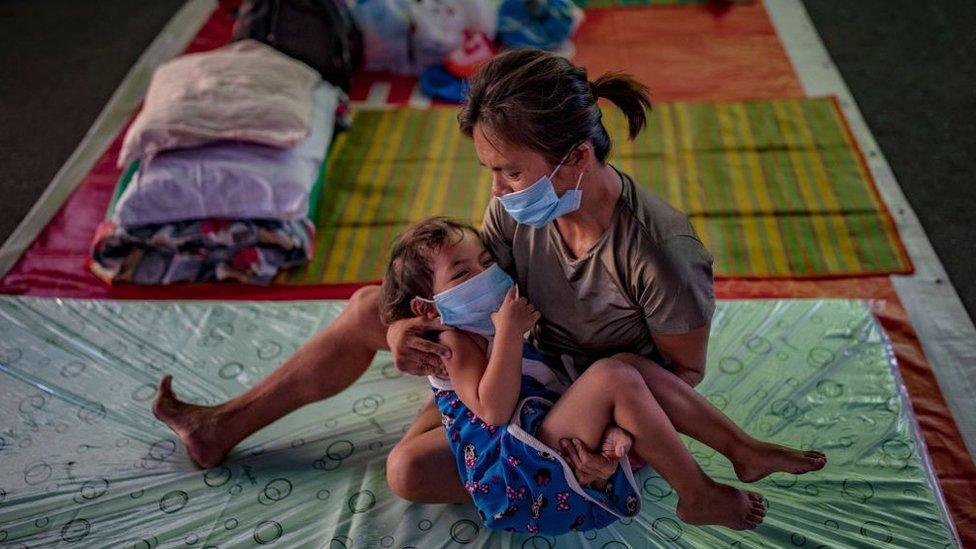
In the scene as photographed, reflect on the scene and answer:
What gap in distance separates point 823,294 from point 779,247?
8.8 inches

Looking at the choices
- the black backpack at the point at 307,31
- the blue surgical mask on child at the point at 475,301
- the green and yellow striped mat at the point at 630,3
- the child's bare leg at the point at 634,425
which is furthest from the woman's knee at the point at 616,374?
the green and yellow striped mat at the point at 630,3

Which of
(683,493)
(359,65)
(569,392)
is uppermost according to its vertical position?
(569,392)

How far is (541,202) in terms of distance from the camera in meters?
1.49

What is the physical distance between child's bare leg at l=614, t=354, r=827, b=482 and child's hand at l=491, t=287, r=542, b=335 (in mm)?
176

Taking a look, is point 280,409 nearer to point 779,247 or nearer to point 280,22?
point 779,247

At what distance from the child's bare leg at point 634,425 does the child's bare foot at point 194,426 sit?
723 millimetres

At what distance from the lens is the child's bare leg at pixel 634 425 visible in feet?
4.75

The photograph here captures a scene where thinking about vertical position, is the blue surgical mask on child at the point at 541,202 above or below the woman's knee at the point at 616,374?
above

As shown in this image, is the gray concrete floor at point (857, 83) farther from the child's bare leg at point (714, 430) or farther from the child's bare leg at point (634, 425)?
the child's bare leg at point (634, 425)

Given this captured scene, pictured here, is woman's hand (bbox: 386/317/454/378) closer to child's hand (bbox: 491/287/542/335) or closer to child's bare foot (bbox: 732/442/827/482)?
child's hand (bbox: 491/287/542/335)

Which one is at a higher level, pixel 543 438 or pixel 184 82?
pixel 543 438

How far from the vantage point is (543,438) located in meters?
1.51

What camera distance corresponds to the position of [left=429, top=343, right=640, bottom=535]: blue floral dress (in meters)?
1.47

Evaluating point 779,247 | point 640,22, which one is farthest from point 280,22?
point 779,247
